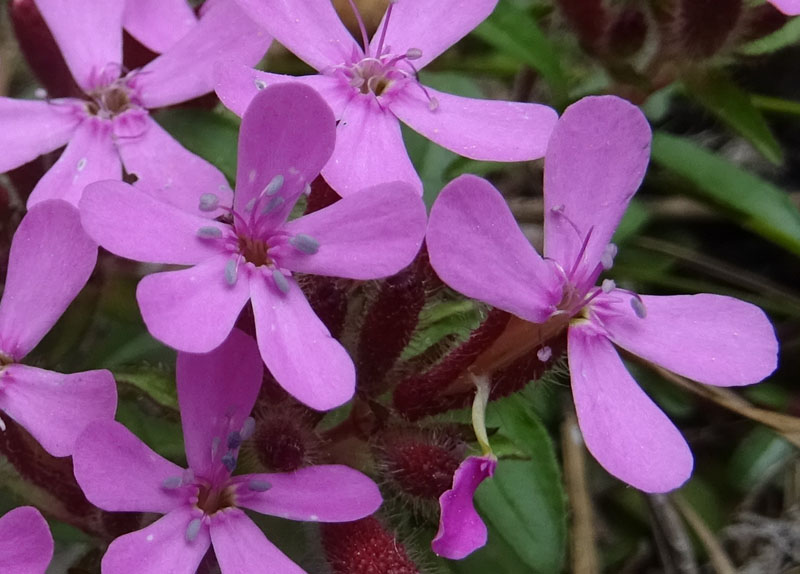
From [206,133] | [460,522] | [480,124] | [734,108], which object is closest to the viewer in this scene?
[460,522]

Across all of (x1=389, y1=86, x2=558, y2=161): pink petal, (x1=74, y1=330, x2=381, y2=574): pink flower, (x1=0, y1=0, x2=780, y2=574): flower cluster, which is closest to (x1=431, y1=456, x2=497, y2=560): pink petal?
(x1=0, y1=0, x2=780, y2=574): flower cluster

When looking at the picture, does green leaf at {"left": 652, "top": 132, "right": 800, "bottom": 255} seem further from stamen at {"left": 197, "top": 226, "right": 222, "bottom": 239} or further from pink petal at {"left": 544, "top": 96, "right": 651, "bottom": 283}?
stamen at {"left": 197, "top": 226, "right": 222, "bottom": 239}

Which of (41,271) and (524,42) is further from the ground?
(524,42)

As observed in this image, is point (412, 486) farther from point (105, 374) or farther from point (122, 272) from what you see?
point (122, 272)

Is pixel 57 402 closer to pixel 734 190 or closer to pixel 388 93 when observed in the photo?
pixel 388 93

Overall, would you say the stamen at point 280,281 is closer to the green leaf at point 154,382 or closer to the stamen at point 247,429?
the stamen at point 247,429

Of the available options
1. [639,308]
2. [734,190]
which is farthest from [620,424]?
[734,190]

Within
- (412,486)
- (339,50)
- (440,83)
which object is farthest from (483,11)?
(412,486)
